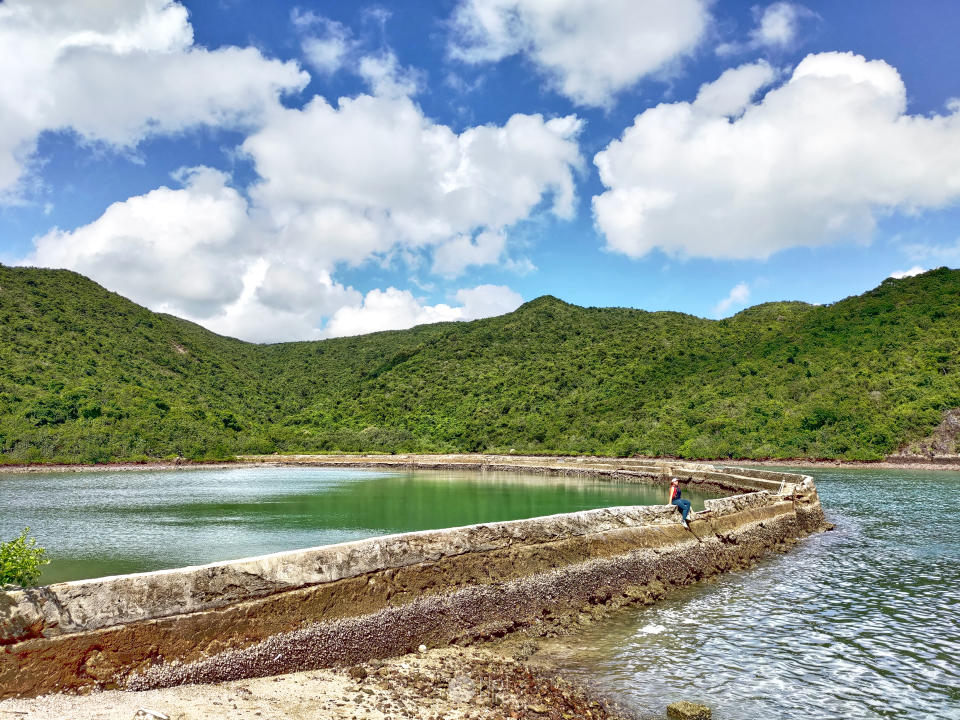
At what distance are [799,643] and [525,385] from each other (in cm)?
8543

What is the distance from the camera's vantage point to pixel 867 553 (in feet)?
55.1

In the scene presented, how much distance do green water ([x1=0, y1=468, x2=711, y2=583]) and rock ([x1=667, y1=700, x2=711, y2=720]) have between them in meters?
12.6

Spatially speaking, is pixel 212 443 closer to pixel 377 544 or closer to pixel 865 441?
pixel 865 441

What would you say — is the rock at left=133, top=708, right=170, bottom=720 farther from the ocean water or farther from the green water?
the green water

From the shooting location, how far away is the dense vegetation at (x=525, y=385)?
60188 mm

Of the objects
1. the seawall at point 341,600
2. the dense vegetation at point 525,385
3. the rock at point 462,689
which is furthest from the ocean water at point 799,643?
the dense vegetation at point 525,385

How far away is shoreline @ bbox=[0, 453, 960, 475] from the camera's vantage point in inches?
1944

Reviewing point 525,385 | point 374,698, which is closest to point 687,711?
point 374,698

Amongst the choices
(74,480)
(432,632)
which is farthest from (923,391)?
(74,480)

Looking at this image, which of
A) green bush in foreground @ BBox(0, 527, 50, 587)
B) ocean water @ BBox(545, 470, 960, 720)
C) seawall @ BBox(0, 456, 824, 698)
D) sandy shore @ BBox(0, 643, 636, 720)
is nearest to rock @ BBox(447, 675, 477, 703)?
sandy shore @ BBox(0, 643, 636, 720)

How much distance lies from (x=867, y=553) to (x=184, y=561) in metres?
18.2

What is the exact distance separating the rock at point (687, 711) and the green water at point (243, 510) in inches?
495

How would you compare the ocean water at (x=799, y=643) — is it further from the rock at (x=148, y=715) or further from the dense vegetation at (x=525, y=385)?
the dense vegetation at (x=525, y=385)

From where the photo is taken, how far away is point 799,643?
375 inches
